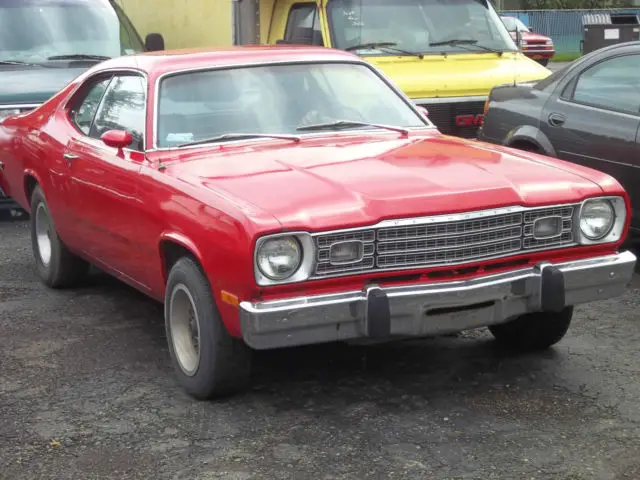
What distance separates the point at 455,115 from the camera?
1051 centimetres

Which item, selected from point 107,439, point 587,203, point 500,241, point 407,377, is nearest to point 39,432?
point 107,439

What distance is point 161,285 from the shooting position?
18.5 feet

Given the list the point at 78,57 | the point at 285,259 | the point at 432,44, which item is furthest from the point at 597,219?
the point at 78,57

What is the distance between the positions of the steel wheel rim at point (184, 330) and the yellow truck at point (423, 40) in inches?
207

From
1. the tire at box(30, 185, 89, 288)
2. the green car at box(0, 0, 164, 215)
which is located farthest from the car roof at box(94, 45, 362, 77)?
the green car at box(0, 0, 164, 215)

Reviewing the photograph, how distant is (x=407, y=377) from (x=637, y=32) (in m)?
20.4

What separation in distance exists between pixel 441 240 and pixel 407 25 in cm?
641

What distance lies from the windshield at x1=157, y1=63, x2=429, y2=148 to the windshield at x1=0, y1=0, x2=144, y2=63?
16.4 ft

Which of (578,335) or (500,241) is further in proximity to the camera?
(578,335)

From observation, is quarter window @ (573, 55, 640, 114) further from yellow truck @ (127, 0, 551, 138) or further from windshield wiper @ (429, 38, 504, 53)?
windshield wiper @ (429, 38, 504, 53)

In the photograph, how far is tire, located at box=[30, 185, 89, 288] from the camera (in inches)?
294

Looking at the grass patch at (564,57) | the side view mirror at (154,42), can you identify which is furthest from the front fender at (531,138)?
the grass patch at (564,57)

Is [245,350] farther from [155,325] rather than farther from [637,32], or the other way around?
[637,32]

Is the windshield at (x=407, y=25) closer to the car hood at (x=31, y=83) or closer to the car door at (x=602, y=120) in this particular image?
the car hood at (x=31, y=83)
